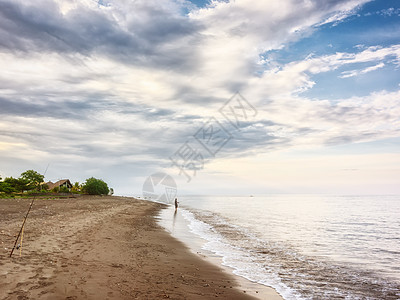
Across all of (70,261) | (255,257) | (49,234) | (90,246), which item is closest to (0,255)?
(70,261)

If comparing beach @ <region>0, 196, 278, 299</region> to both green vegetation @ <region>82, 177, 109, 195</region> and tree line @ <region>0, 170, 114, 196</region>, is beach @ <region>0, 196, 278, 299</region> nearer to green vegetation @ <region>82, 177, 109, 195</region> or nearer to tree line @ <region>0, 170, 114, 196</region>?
tree line @ <region>0, 170, 114, 196</region>

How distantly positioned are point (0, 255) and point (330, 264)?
53.5 feet

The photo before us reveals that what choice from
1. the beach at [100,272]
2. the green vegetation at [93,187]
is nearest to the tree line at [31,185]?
the green vegetation at [93,187]

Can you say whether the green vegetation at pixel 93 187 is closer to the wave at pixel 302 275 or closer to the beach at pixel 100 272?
the beach at pixel 100 272

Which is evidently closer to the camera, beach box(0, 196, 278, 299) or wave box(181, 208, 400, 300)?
beach box(0, 196, 278, 299)

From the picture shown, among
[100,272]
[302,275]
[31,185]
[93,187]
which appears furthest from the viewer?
[93,187]

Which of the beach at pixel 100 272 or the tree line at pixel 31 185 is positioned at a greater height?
the tree line at pixel 31 185

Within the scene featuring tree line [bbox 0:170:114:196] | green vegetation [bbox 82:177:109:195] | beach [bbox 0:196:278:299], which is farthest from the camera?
green vegetation [bbox 82:177:109:195]

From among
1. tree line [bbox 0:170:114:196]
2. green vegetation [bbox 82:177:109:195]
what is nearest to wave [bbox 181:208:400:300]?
tree line [bbox 0:170:114:196]

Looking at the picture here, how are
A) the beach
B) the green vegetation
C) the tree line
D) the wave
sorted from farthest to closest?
the green vegetation, the tree line, the wave, the beach

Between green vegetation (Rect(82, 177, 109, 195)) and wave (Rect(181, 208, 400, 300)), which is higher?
green vegetation (Rect(82, 177, 109, 195))

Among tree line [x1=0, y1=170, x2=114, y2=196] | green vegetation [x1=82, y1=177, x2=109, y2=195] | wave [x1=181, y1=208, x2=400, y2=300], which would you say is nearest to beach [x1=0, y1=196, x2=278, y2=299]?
wave [x1=181, y1=208, x2=400, y2=300]

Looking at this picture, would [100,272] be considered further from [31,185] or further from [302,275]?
[31,185]

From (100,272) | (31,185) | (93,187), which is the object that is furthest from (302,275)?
(93,187)
